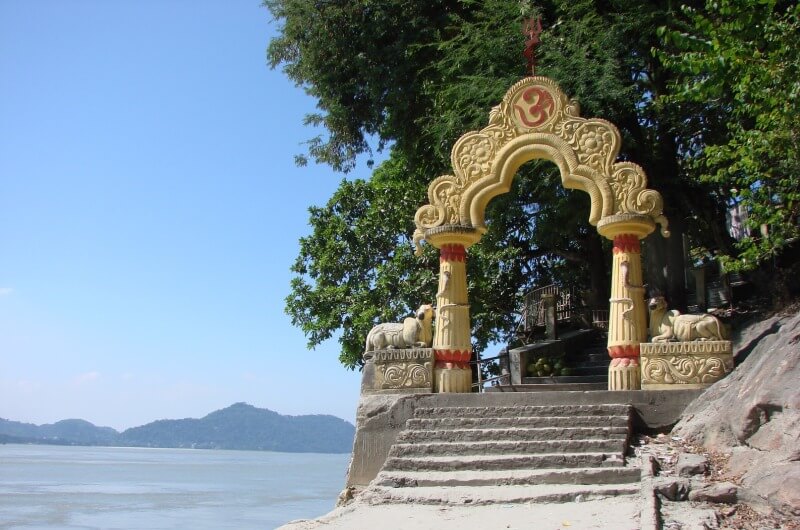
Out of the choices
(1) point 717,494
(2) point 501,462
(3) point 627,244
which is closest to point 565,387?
(3) point 627,244

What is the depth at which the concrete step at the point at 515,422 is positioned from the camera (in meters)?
9.53

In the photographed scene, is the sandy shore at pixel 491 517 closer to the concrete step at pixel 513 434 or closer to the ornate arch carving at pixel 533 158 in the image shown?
the concrete step at pixel 513 434

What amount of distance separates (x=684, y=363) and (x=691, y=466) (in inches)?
91.3

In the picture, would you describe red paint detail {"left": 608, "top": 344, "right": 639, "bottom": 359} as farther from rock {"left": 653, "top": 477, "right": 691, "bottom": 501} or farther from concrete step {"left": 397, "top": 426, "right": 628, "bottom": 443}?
rock {"left": 653, "top": 477, "right": 691, "bottom": 501}

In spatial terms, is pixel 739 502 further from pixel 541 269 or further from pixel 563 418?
pixel 541 269

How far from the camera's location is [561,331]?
59.5ft

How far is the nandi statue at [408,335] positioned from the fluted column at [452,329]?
177mm

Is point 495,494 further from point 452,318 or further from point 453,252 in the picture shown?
point 453,252

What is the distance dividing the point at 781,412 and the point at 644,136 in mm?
7942

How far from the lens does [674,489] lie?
24.7 ft

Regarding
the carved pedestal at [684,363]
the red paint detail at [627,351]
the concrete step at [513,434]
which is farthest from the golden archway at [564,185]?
the concrete step at [513,434]

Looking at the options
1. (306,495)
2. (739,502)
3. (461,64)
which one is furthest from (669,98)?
(306,495)

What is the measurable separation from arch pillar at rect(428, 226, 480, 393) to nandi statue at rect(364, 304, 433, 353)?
18cm

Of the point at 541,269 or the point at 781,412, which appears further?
the point at 541,269
